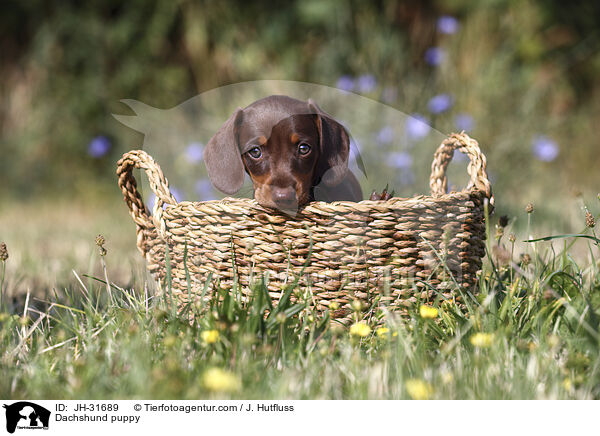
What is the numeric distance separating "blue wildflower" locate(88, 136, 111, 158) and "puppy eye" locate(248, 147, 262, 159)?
11.4 ft

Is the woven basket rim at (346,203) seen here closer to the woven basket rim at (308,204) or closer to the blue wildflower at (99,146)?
the woven basket rim at (308,204)

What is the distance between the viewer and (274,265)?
75.0 inches

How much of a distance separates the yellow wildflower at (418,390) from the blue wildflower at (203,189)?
1.40 m

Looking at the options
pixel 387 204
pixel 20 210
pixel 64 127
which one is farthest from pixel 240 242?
pixel 64 127

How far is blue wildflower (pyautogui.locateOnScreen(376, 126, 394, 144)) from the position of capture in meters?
2.87

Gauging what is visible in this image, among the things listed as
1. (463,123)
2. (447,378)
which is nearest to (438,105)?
(463,123)

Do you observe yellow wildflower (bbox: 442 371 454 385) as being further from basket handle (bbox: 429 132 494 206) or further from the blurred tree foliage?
the blurred tree foliage

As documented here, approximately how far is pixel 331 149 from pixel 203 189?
66 cm

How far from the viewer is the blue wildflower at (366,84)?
3574 millimetres

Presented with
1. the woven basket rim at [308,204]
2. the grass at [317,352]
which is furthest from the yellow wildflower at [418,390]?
the woven basket rim at [308,204]

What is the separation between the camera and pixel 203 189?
2.65m
